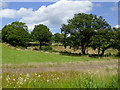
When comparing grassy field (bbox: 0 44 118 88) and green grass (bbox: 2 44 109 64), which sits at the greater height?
grassy field (bbox: 0 44 118 88)

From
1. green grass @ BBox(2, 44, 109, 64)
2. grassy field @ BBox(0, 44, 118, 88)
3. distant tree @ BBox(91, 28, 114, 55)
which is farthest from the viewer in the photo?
distant tree @ BBox(91, 28, 114, 55)

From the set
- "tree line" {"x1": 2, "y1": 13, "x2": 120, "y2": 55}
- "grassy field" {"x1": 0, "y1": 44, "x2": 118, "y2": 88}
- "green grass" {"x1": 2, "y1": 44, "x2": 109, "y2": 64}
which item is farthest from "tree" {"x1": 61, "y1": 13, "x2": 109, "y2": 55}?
"grassy field" {"x1": 0, "y1": 44, "x2": 118, "y2": 88}

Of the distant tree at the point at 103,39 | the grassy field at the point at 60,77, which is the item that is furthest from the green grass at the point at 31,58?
the grassy field at the point at 60,77

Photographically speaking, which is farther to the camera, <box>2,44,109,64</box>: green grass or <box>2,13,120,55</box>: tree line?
<box>2,13,120,55</box>: tree line

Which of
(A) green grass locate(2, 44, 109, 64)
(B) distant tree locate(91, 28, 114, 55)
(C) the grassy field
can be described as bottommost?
(A) green grass locate(2, 44, 109, 64)

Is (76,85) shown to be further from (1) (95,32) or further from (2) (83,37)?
(1) (95,32)

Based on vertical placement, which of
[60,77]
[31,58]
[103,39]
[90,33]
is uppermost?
[90,33]

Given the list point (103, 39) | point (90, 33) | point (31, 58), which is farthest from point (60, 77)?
point (90, 33)

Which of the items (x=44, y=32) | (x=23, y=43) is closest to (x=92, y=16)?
(x=44, y=32)

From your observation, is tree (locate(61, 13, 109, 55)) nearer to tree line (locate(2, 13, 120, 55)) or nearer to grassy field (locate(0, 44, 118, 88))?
tree line (locate(2, 13, 120, 55))

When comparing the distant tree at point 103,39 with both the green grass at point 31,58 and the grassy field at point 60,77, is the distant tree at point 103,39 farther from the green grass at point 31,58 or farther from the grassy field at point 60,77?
the grassy field at point 60,77

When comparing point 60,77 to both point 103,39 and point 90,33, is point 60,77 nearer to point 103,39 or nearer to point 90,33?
point 103,39

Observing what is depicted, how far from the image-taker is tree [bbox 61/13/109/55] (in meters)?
39.1

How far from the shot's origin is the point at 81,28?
38.9 metres
